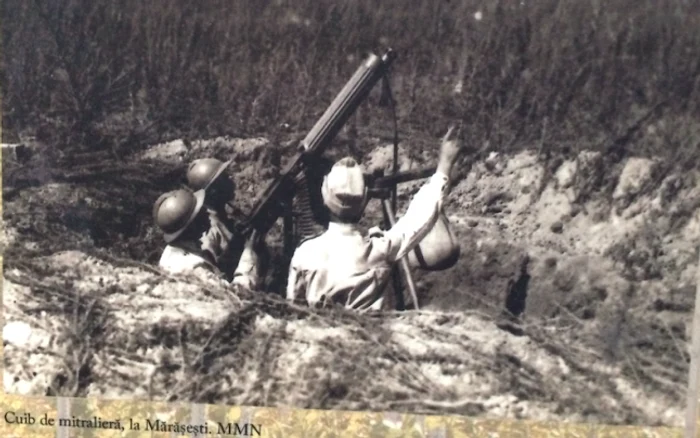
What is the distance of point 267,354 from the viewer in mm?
2246

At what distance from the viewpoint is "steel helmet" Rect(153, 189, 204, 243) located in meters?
2.24

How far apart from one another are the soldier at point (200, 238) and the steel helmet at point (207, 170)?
0.04 meters

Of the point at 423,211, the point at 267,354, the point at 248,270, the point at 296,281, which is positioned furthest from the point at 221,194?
the point at 423,211

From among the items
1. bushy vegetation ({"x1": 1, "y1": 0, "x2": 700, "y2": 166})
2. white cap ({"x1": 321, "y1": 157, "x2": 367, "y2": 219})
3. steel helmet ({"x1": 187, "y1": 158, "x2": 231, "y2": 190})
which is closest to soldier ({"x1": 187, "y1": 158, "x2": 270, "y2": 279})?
steel helmet ({"x1": 187, "y1": 158, "x2": 231, "y2": 190})

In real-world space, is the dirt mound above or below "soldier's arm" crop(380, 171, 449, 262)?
below

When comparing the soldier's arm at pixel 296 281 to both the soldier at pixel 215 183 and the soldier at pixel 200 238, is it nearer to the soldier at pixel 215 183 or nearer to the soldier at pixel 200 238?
the soldier at pixel 200 238

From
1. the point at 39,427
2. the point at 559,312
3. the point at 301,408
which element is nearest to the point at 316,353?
the point at 301,408

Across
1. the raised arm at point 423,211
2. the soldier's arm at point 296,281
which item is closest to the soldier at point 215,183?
the soldier's arm at point 296,281

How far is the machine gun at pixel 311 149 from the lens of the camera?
2.16m

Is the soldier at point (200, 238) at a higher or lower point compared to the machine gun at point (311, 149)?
lower

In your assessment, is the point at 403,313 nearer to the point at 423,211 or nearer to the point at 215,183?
the point at 423,211

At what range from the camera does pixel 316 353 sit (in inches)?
87.7

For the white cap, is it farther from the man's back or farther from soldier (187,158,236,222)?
soldier (187,158,236,222)

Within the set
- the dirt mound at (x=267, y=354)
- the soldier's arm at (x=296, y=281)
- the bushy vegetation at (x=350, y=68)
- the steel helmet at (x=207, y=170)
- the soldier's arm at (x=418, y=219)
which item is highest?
the bushy vegetation at (x=350, y=68)
